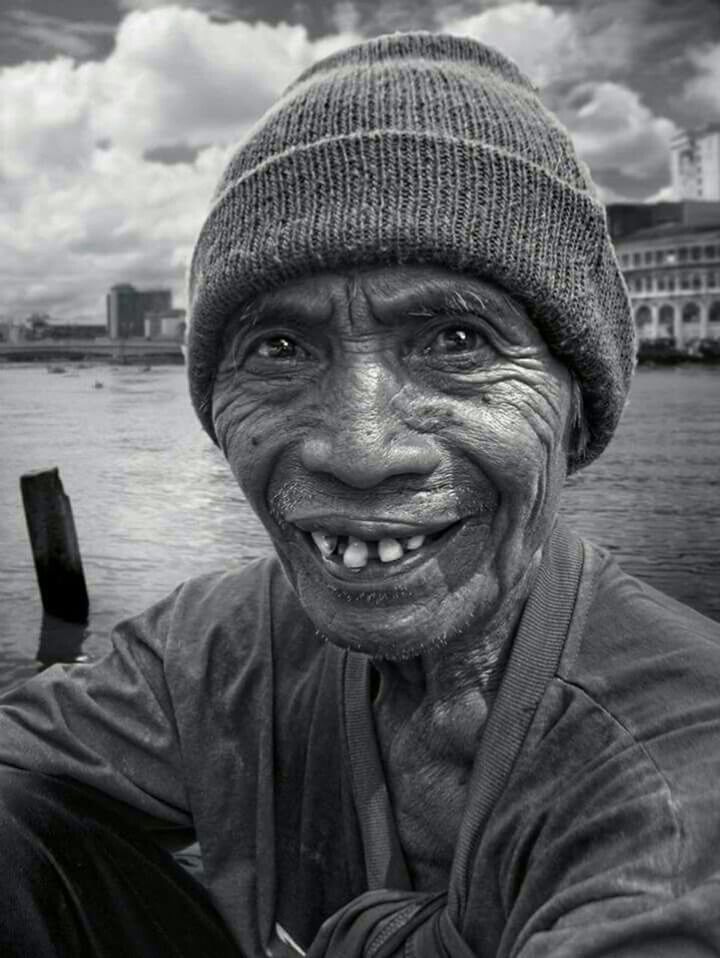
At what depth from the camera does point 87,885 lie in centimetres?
214

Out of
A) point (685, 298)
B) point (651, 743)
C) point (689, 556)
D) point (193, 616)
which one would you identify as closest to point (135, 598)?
point (689, 556)

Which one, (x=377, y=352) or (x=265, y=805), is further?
(x=265, y=805)

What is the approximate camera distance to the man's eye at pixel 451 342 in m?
1.74

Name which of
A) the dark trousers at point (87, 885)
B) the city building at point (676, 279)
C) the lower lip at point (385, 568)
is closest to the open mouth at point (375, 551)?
the lower lip at point (385, 568)

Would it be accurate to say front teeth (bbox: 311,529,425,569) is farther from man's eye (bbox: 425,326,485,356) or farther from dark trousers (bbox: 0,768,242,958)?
dark trousers (bbox: 0,768,242,958)

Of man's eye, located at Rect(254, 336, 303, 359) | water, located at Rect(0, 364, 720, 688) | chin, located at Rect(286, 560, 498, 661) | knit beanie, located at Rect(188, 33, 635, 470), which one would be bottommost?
water, located at Rect(0, 364, 720, 688)

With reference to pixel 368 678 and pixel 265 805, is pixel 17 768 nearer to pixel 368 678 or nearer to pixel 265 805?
pixel 265 805

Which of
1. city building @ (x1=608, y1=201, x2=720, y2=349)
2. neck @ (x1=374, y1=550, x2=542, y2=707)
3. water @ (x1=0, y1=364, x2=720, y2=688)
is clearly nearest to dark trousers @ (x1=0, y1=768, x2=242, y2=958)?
neck @ (x1=374, y1=550, x2=542, y2=707)

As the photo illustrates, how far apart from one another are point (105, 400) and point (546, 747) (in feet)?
157

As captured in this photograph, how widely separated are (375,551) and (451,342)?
0.34 meters

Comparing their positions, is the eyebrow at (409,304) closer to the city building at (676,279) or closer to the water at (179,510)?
the water at (179,510)

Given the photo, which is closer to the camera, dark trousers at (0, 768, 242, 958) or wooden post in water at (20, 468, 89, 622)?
dark trousers at (0, 768, 242, 958)

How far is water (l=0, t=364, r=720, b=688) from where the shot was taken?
12547 mm

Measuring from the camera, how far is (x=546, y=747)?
5.72ft
